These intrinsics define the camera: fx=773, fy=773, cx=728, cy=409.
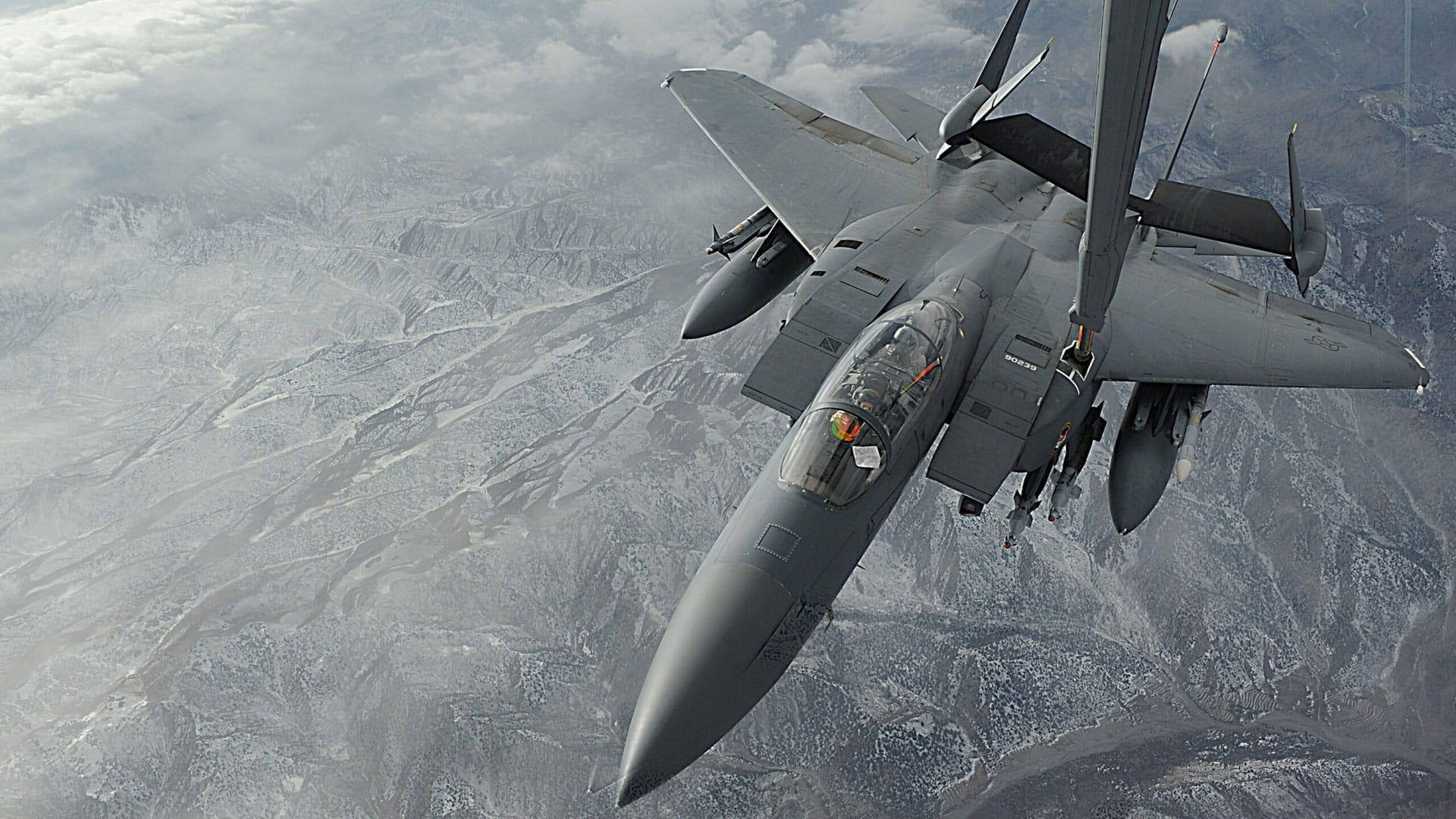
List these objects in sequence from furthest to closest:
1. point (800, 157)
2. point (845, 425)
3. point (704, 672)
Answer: point (800, 157) → point (845, 425) → point (704, 672)

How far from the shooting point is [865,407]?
945 cm

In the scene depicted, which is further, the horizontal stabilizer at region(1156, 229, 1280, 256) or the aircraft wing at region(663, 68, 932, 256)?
the horizontal stabilizer at region(1156, 229, 1280, 256)

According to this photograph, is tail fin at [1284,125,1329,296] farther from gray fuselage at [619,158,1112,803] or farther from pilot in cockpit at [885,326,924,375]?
pilot in cockpit at [885,326,924,375]

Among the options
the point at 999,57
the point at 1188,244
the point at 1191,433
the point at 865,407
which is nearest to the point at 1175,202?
the point at 865,407

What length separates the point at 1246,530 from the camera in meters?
81.6

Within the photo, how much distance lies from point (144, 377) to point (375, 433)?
52.1 m

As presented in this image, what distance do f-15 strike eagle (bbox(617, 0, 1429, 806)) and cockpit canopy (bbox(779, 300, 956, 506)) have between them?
0.03 metres

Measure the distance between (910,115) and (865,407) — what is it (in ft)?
47.3

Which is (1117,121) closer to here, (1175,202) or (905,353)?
(1175,202)

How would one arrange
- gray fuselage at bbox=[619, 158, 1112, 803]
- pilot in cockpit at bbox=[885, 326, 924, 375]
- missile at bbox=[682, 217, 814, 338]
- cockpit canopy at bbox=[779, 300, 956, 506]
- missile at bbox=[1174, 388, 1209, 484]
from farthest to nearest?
missile at bbox=[682, 217, 814, 338] < missile at bbox=[1174, 388, 1209, 484] < pilot in cockpit at bbox=[885, 326, 924, 375] < cockpit canopy at bbox=[779, 300, 956, 506] < gray fuselage at bbox=[619, 158, 1112, 803]

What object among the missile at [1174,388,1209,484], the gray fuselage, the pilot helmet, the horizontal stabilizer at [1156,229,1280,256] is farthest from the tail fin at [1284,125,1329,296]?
the pilot helmet

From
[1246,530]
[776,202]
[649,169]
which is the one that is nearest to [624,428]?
[1246,530]

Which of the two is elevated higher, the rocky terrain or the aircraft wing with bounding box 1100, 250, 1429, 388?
the aircraft wing with bounding box 1100, 250, 1429, 388

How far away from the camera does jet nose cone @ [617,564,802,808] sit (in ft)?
25.4
